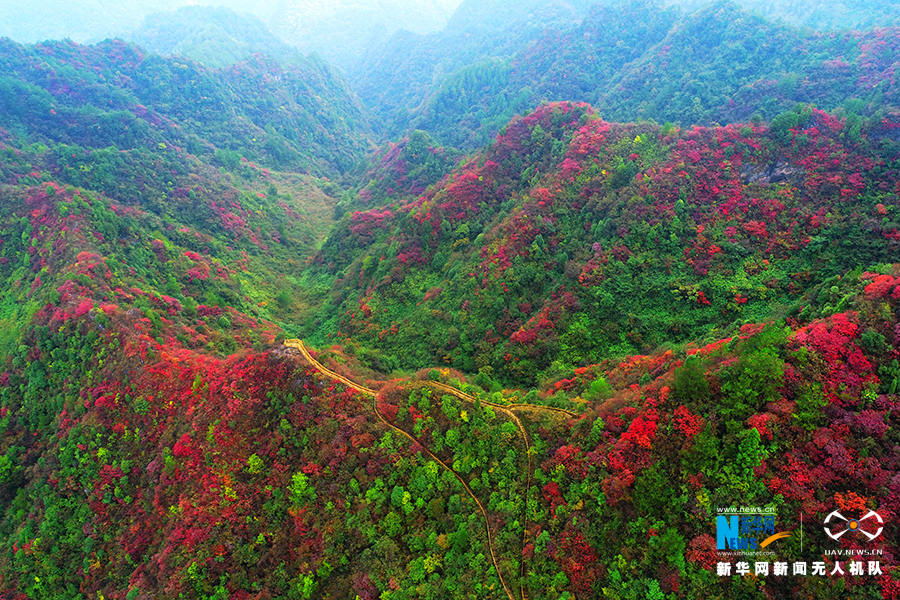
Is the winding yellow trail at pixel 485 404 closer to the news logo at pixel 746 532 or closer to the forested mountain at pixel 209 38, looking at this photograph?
the news logo at pixel 746 532

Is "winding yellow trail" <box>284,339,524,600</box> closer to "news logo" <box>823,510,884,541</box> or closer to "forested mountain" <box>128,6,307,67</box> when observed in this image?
"news logo" <box>823,510,884,541</box>

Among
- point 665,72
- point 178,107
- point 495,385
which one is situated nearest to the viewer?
point 495,385

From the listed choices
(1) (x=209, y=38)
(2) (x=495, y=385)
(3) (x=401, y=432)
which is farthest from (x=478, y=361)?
(1) (x=209, y=38)

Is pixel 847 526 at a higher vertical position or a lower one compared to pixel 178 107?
lower

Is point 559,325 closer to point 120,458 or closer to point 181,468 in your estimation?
point 181,468

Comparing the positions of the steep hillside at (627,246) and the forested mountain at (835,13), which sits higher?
the forested mountain at (835,13)

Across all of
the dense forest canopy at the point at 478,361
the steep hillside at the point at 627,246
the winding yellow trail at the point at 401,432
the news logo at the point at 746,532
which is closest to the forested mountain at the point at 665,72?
the dense forest canopy at the point at 478,361

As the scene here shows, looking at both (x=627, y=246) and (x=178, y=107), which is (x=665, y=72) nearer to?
(x=627, y=246)
